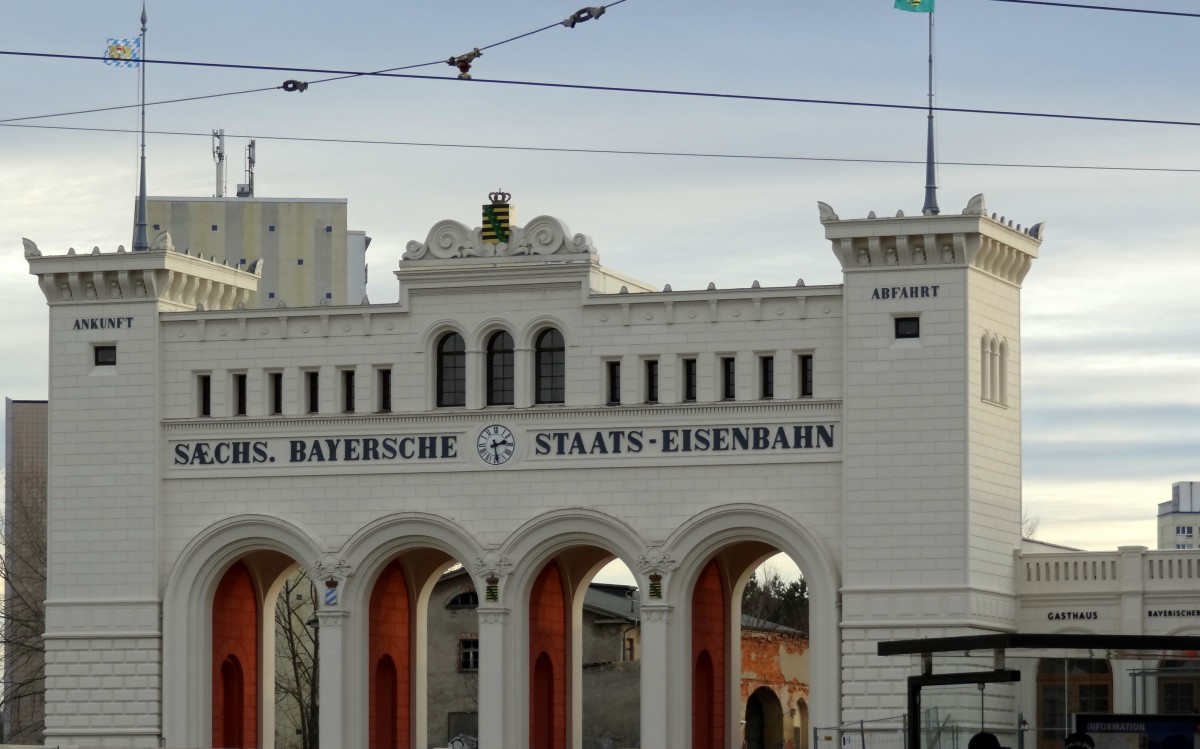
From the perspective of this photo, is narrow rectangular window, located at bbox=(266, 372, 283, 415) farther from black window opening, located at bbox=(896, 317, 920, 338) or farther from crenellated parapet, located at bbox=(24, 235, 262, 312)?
black window opening, located at bbox=(896, 317, 920, 338)

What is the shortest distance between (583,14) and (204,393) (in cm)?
2289

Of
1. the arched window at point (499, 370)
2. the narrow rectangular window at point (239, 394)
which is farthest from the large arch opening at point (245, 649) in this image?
the arched window at point (499, 370)

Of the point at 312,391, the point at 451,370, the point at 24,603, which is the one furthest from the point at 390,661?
the point at 24,603

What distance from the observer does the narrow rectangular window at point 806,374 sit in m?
57.9

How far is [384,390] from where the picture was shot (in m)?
60.7

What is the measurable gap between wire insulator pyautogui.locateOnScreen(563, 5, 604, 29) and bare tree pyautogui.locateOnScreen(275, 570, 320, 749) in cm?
A: 4230

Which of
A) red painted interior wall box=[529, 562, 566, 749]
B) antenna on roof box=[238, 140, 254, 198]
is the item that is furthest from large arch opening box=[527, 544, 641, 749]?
antenna on roof box=[238, 140, 254, 198]

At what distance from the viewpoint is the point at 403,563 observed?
63156 mm

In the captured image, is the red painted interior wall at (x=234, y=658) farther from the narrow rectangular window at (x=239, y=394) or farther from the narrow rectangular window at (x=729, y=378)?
the narrow rectangular window at (x=729, y=378)

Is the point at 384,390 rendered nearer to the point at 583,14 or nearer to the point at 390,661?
the point at 390,661

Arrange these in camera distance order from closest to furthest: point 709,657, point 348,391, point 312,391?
point 348,391, point 312,391, point 709,657

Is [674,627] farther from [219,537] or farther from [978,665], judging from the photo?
[978,665]

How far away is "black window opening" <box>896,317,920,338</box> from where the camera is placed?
187ft

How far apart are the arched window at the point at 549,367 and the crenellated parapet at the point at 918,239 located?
6.61 metres
